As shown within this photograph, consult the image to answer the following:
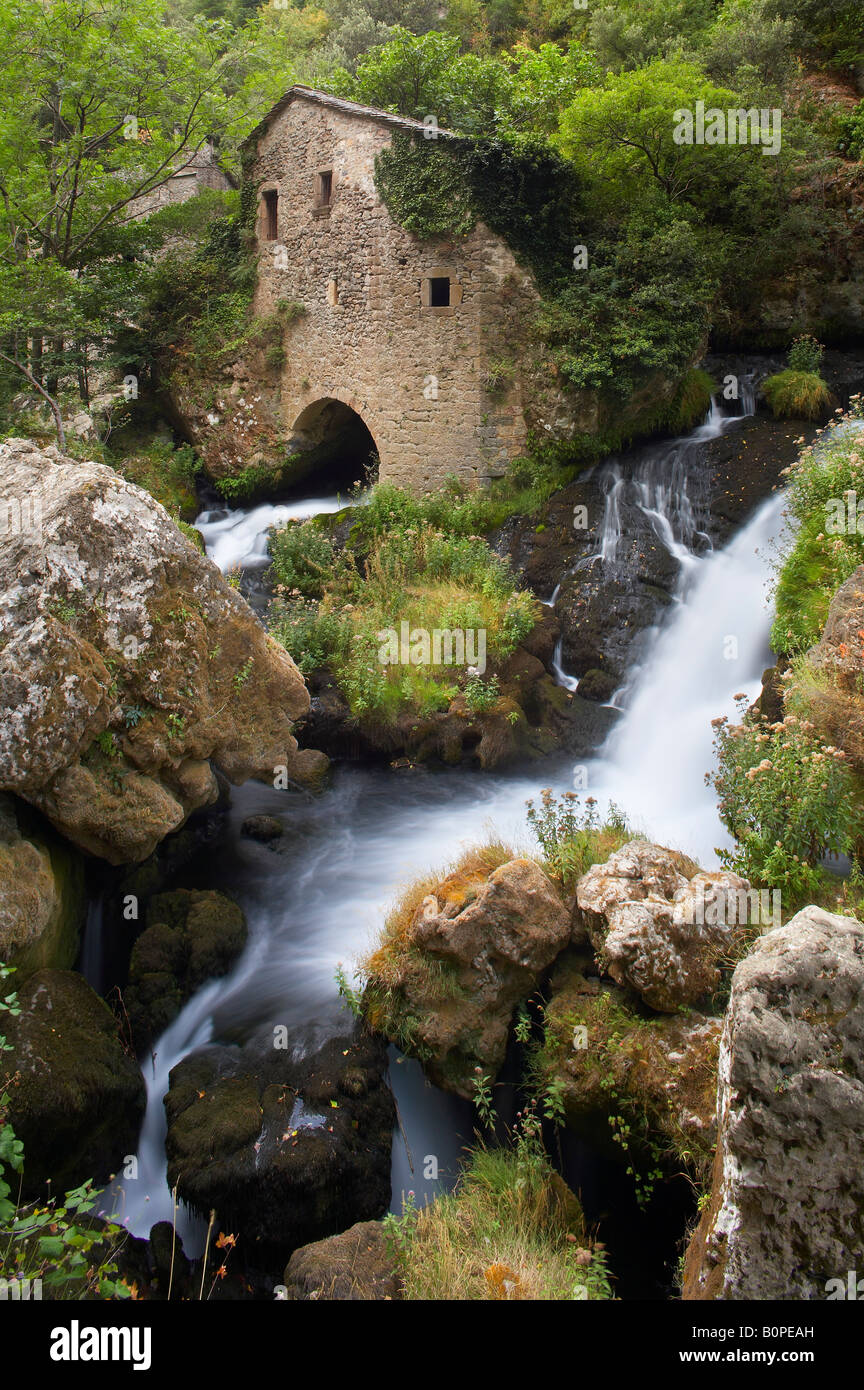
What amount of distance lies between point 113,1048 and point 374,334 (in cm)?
1194

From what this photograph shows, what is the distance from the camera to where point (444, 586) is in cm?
1173

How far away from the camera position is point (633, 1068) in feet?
16.2

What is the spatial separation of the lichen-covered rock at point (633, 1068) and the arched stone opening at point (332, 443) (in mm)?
11750

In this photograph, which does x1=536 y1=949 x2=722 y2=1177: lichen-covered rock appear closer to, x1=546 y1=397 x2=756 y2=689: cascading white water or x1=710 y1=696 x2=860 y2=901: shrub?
x1=710 y1=696 x2=860 y2=901: shrub

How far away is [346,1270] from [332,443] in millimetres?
14370

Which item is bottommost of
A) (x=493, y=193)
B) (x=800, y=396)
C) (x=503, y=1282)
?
→ (x=503, y=1282)

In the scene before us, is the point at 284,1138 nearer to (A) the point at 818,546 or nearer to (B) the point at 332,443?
(A) the point at 818,546

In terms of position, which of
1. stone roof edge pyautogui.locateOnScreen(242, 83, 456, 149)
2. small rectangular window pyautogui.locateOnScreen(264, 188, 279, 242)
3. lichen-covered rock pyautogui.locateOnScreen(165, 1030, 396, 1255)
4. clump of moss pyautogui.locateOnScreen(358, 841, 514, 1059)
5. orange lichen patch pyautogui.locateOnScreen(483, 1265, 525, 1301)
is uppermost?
stone roof edge pyautogui.locateOnScreen(242, 83, 456, 149)

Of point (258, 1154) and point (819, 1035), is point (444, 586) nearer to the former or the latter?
point (258, 1154)

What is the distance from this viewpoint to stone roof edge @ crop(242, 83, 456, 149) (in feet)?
41.8

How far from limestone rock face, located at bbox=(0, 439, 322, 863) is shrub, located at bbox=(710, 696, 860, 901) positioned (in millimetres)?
4385

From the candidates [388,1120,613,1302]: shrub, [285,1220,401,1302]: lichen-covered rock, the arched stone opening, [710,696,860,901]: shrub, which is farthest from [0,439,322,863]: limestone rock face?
the arched stone opening

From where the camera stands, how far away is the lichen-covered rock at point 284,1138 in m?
4.89

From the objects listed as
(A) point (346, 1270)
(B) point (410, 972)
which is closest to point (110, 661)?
(B) point (410, 972)
